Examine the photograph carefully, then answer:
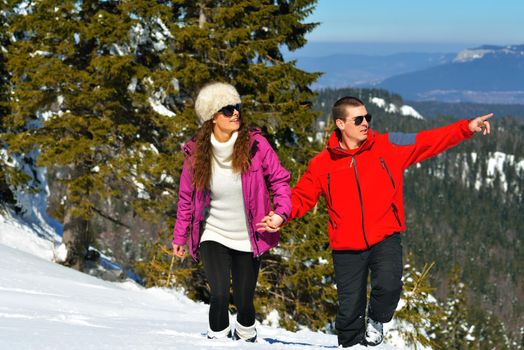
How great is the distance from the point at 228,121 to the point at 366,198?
3.77 ft

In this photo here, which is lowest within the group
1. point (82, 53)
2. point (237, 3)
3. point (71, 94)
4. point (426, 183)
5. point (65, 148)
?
point (426, 183)

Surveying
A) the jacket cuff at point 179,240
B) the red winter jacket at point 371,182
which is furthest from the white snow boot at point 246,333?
the red winter jacket at point 371,182

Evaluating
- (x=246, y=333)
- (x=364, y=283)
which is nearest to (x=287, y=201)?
(x=364, y=283)

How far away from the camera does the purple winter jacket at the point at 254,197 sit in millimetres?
4035

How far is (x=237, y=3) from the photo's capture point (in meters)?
12.5

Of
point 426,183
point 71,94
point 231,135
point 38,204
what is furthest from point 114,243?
point 426,183

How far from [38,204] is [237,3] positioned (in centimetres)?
959

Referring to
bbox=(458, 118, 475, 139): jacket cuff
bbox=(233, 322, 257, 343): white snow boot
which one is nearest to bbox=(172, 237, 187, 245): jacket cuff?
bbox=(233, 322, 257, 343): white snow boot

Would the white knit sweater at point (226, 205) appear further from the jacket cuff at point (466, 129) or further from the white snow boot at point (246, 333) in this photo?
the jacket cuff at point (466, 129)

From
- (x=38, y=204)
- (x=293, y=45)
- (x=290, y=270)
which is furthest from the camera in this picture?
(x=38, y=204)

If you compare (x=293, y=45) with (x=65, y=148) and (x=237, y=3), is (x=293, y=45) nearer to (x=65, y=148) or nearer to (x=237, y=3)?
(x=237, y=3)

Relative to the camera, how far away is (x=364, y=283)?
14.5ft

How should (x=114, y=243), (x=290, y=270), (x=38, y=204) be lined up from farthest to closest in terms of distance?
(x=114, y=243) → (x=38, y=204) → (x=290, y=270)

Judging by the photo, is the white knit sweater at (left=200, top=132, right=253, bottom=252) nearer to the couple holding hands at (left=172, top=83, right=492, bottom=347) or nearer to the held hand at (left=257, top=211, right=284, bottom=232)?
the couple holding hands at (left=172, top=83, right=492, bottom=347)
